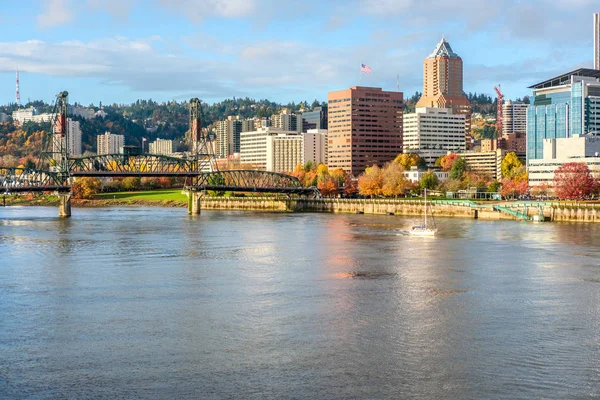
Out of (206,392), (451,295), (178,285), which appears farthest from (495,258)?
(206,392)

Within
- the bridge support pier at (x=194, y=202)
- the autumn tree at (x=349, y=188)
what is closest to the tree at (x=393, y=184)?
the autumn tree at (x=349, y=188)

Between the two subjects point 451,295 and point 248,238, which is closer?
point 451,295

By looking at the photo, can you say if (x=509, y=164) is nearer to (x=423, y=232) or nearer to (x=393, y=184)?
(x=393, y=184)

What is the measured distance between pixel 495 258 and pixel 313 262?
39.1 ft

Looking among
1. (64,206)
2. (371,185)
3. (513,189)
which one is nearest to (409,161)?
(371,185)

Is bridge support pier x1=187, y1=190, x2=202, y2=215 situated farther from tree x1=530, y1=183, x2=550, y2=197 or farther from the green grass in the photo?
tree x1=530, y1=183, x2=550, y2=197

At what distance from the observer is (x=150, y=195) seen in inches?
6594

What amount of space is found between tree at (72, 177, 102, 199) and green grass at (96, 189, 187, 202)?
2.09 m

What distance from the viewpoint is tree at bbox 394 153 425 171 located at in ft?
625

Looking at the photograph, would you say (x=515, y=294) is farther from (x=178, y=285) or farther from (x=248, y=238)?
(x=248, y=238)

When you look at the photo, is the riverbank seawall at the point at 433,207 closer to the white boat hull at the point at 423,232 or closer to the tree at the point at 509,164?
the white boat hull at the point at 423,232

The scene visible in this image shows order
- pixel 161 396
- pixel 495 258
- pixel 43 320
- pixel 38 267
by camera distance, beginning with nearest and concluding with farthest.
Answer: pixel 161 396 < pixel 43 320 < pixel 38 267 < pixel 495 258

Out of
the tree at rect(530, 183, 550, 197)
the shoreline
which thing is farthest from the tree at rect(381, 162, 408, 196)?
the tree at rect(530, 183, 550, 197)

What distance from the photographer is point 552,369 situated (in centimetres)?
2478
